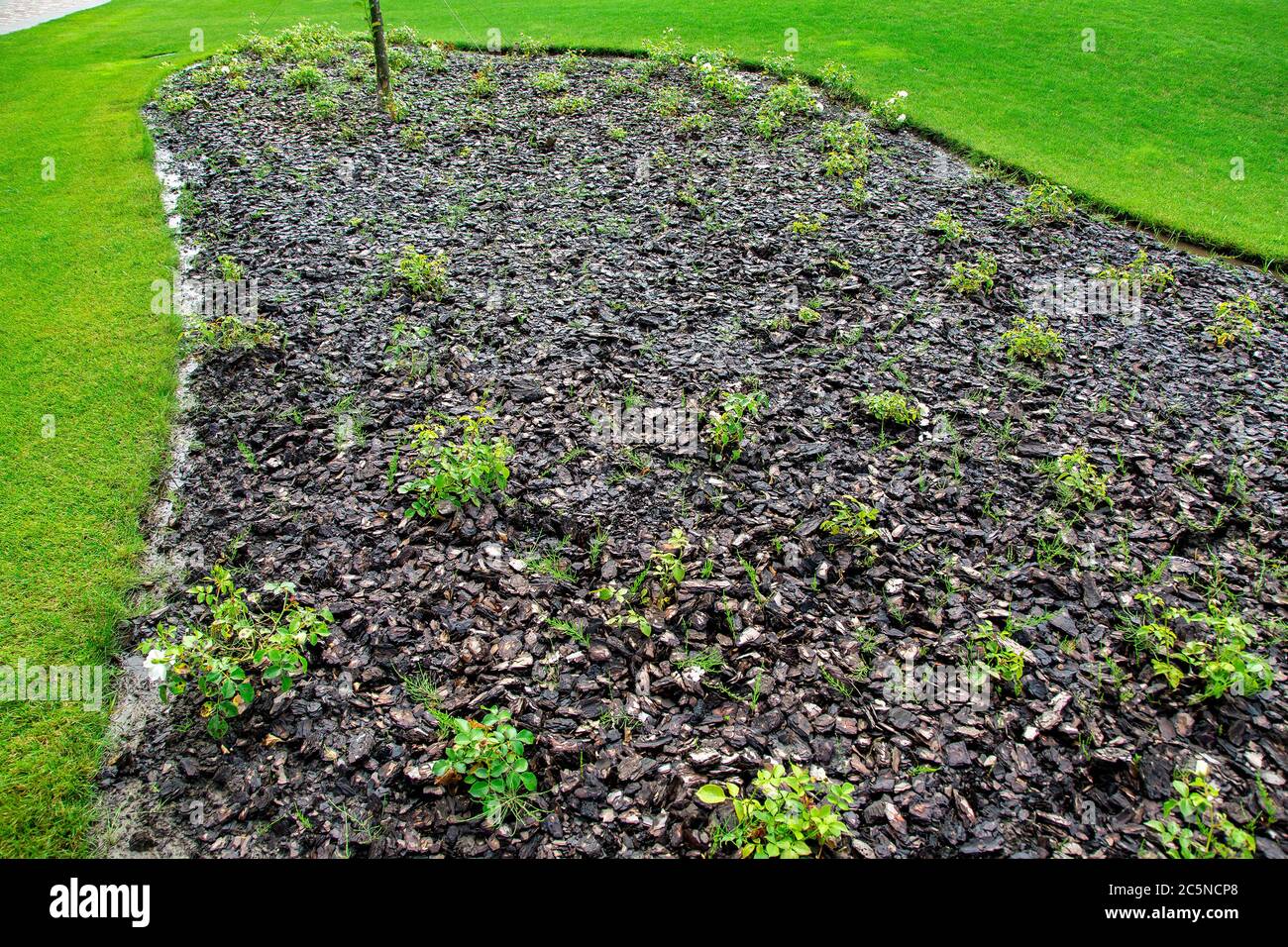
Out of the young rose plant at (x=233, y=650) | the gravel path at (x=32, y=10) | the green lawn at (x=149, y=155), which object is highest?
the gravel path at (x=32, y=10)

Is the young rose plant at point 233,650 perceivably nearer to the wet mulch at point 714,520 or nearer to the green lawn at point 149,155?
→ the wet mulch at point 714,520

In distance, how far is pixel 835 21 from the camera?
14.3m

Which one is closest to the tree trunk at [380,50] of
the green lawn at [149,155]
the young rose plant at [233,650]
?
the green lawn at [149,155]

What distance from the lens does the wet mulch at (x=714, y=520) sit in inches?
129

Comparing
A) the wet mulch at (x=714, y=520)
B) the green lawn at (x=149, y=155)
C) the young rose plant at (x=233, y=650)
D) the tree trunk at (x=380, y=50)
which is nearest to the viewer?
the wet mulch at (x=714, y=520)

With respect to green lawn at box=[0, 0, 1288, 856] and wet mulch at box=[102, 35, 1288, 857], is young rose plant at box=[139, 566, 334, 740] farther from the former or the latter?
green lawn at box=[0, 0, 1288, 856]

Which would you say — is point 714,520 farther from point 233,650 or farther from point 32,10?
point 32,10

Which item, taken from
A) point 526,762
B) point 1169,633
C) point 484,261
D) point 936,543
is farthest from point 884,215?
point 526,762

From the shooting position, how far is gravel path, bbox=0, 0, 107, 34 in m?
16.7

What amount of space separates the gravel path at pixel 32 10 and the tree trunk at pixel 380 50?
12.2m

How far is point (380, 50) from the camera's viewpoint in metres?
9.99

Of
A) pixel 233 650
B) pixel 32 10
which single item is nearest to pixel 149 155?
pixel 233 650

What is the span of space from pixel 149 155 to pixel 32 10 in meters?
14.3
